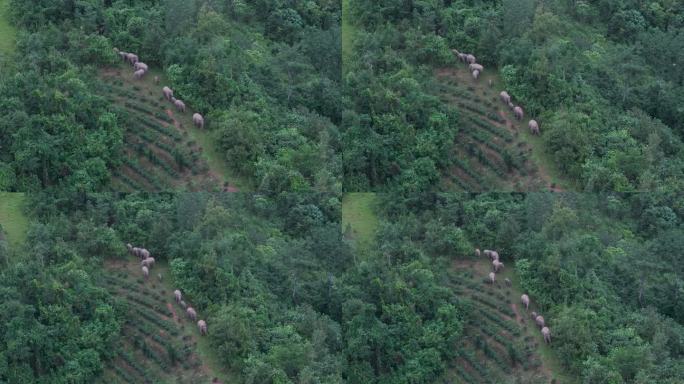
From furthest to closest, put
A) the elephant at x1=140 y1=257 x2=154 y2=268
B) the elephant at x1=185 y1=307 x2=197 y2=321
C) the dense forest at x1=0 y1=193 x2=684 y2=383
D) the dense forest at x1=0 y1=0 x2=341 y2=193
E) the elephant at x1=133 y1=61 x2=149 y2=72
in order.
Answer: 1. the elephant at x1=133 y1=61 x2=149 y2=72
2. the elephant at x1=140 y1=257 x2=154 y2=268
3. the elephant at x1=185 y1=307 x2=197 y2=321
4. the dense forest at x1=0 y1=0 x2=341 y2=193
5. the dense forest at x1=0 y1=193 x2=684 y2=383

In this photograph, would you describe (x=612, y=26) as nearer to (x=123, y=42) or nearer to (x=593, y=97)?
(x=593, y=97)

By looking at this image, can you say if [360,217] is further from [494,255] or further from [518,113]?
[518,113]

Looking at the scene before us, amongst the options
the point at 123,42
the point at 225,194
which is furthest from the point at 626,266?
the point at 123,42

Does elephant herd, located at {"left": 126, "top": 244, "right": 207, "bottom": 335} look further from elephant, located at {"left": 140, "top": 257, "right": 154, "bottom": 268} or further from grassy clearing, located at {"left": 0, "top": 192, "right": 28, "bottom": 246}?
grassy clearing, located at {"left": 0, "top": 192, "right": 28, "bottom": 246}

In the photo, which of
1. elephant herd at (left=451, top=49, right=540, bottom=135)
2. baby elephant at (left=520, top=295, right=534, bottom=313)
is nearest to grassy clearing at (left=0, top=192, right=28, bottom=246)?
elephant herd at (left=451, top=49, right=540, bottom=135)

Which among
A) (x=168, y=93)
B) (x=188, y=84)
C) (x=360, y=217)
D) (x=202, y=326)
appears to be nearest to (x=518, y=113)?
(x=360, y=217)

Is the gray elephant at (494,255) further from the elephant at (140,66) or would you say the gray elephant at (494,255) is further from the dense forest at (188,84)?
the elephant at (140,66)
